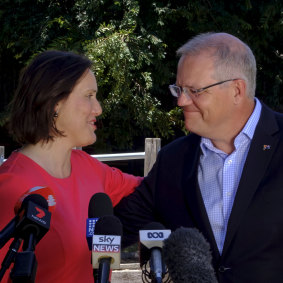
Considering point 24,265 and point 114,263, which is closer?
point 24,265

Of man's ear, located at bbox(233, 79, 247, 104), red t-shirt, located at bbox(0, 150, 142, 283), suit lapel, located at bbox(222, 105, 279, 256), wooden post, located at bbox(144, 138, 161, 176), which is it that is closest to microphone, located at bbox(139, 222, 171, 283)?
red t-shirt, located at bbox(0, 150, 142, 283)

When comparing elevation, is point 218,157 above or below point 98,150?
above

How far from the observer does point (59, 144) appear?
3174mm

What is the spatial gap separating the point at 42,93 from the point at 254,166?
4.01 ft

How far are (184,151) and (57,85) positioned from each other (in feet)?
3.08

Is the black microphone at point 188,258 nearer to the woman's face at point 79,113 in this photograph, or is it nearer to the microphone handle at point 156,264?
the microphone handle at point 156,264

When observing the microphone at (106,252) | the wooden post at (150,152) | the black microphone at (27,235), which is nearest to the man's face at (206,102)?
the microphone at (106,252)

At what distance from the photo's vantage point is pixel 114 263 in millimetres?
1973

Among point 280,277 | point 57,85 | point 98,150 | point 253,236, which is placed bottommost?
point 98,150

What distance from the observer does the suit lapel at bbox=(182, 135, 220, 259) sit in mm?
3119

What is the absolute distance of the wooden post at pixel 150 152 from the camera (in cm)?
600

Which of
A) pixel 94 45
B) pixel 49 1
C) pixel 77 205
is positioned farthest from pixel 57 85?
pixel 49 1

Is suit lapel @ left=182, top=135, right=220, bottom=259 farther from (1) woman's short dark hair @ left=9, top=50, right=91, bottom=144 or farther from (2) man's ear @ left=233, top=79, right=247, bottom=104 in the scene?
(1) woman's short dark hair @ left=9, top=50, right=91, bottom=144

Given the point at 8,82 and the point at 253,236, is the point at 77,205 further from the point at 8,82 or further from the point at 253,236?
the point at 8,82
